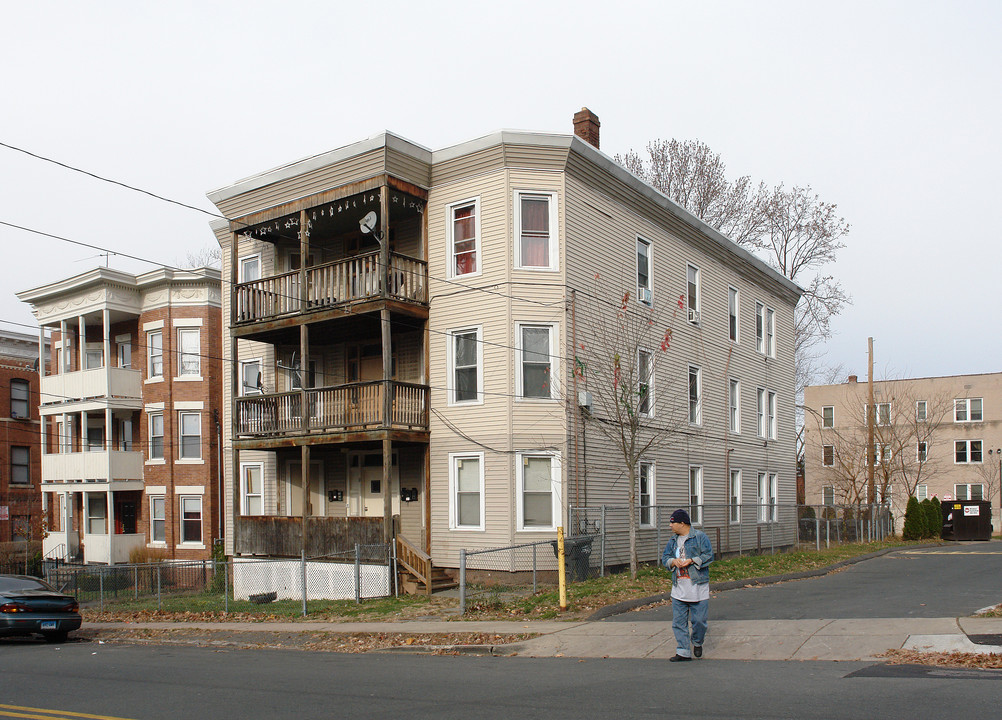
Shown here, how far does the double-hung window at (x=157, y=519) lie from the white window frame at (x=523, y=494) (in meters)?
17.5

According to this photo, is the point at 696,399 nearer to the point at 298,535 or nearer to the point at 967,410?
the point at 298,535

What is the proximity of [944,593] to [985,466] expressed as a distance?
143 ft

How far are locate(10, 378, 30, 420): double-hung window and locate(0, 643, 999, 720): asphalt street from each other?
34.6 metres

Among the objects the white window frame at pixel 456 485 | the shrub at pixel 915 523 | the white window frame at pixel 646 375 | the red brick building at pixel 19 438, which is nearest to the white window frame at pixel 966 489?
the shrub at pixel 915 523

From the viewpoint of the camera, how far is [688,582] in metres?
10.7

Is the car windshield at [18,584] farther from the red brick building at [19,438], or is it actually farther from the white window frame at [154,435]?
the red brick building at [19,438]

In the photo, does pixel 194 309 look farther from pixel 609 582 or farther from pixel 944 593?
pixel 944 593

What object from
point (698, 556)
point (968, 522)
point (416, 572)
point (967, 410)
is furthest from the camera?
point (967, 410)

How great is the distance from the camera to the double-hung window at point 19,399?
142 feet

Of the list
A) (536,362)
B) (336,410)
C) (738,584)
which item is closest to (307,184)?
(336,410)

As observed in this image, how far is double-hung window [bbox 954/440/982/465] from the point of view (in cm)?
5547

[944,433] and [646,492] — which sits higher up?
[646,492]

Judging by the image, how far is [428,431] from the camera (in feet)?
73.3

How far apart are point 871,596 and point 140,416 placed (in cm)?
2727
